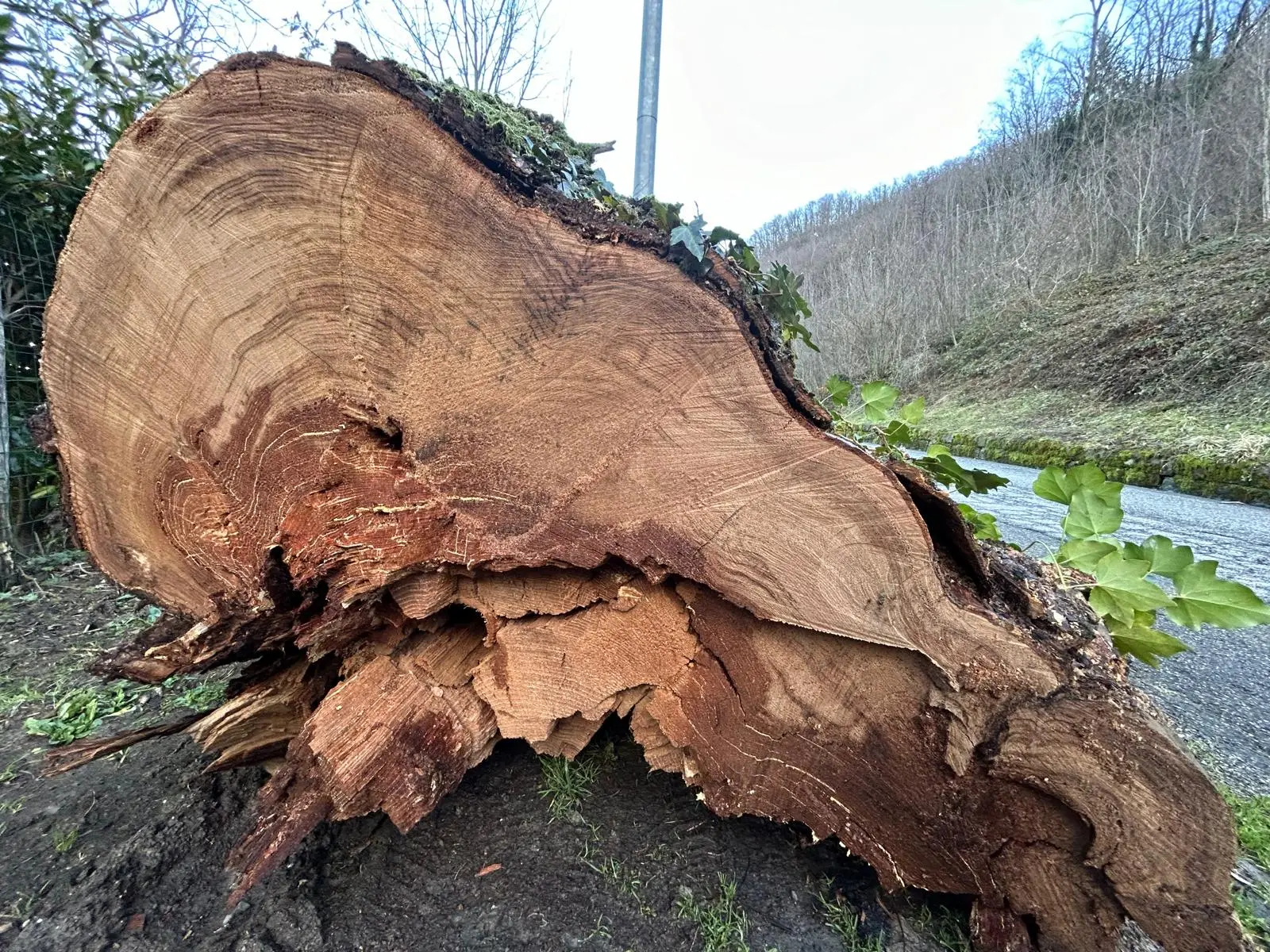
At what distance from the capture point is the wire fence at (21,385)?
2.43 m

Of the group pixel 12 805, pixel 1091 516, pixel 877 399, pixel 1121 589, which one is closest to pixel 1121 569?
pixel 1121 589

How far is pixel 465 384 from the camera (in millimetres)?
896

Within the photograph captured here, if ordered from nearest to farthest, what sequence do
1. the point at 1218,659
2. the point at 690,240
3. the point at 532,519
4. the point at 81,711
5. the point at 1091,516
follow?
the point at 690,240 < the point at 532,519 < the point at 1091,516 < the point at 81,711 < the point at 1218,659

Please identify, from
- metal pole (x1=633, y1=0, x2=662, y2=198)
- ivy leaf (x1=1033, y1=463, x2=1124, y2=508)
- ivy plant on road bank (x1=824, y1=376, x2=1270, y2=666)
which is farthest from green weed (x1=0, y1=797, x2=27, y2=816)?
metal pole (x1=633, y1=0, x2=662, y2=198)

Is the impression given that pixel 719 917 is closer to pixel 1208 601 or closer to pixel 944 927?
pixel 944 927

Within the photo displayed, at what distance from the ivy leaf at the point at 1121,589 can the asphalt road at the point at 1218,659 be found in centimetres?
15

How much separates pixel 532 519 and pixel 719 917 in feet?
2.51

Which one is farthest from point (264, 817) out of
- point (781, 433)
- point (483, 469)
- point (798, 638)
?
point (781, 433)

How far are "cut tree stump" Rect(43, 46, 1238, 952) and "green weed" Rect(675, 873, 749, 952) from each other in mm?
187

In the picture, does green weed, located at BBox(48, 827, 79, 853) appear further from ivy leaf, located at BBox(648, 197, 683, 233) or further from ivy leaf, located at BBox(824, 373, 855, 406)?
ivy leaf, located at BBox(824, 373, 855, 406)

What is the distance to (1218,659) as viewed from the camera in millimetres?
2105

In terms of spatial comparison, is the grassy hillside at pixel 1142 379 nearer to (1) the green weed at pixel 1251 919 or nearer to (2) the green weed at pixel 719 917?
(1) the green weed at pixel 1251 919

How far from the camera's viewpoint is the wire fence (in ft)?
7.96

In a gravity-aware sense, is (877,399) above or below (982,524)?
above
